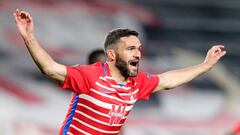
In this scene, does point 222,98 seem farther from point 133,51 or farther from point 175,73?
point 133,51

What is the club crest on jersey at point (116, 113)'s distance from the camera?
4.84m

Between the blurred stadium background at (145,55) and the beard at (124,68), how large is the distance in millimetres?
3103

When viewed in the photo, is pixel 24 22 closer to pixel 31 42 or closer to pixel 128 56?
pixel 31 42

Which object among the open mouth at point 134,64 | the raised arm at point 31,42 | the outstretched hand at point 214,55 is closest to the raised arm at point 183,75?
the outstretched hand at point 214,55

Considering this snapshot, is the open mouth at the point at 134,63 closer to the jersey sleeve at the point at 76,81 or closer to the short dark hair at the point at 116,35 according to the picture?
the short dark hair at the point at 116,35

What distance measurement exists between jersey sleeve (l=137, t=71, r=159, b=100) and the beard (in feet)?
0.71

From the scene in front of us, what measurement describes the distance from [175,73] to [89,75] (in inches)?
29.7

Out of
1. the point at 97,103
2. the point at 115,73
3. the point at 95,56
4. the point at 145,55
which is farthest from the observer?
the point at 145,55

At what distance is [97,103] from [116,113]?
130 millimetres

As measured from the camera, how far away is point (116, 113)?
4.85 m

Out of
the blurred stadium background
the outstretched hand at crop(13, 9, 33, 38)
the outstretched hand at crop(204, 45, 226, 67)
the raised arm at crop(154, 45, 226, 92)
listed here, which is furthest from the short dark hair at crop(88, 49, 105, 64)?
the blurred stadium background

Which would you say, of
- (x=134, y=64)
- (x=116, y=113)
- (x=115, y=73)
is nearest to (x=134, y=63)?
(x=134, y=64)

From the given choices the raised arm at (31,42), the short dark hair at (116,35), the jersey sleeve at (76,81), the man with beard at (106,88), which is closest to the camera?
the raised arm at (31,42)

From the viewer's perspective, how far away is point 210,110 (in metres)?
8.52
